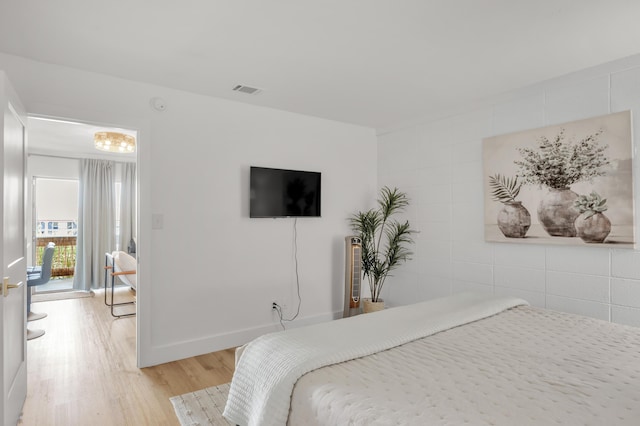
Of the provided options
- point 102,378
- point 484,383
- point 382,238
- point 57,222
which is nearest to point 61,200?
point 57,222

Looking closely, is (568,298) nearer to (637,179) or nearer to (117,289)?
(637,179)

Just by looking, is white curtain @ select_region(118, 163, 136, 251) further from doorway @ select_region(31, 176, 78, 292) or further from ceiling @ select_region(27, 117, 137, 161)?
doorway @ select_region(31, 176, 78, 292)

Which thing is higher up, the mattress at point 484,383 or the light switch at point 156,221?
the light switch at point 156,221

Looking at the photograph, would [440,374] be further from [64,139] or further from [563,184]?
[64,139]

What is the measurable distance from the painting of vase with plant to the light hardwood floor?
9.19 ft

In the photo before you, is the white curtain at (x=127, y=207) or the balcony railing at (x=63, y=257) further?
the balcony railing at (x=63, y=257)

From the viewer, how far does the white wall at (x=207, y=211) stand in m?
2.89

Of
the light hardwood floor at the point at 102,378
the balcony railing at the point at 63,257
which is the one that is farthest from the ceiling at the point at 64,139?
the light hardwood floor at the point at 102,378

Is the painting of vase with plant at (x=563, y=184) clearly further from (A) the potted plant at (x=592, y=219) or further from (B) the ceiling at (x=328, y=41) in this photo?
(B) the ceiling at (x=328, y=41)

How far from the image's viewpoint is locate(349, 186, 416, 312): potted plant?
13.8ft

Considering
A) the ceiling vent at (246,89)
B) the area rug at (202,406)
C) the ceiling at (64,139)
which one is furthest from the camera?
the ceiling at (64,139)

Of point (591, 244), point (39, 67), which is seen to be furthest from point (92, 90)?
point (591, 244)

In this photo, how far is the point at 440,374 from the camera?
4.70ft

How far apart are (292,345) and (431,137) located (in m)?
3.05
